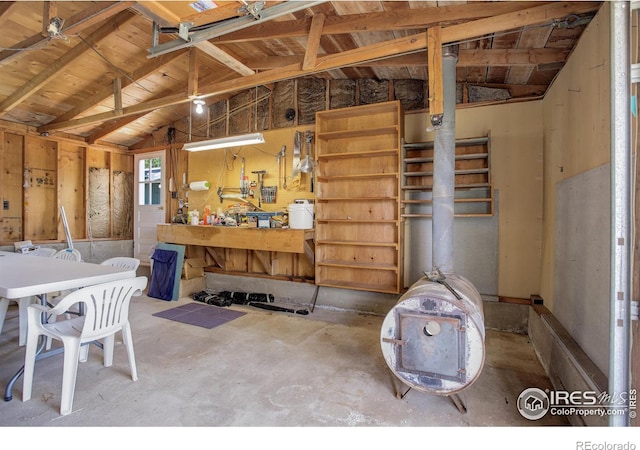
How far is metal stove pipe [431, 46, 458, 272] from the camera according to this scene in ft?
9.41

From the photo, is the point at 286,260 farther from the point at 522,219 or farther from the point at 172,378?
the point at 522,219

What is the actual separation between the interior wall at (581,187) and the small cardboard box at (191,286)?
472cm

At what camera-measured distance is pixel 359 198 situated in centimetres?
409

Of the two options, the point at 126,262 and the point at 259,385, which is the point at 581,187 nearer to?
the point at 259,385

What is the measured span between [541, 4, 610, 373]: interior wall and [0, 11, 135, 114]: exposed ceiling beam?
4.12 m

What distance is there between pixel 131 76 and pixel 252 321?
362 cm

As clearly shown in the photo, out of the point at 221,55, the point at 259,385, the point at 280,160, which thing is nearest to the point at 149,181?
the point at 280,160

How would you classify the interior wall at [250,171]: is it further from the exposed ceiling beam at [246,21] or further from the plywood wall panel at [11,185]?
the plywood wall panel at [11,185]

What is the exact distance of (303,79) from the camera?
4.70 metres

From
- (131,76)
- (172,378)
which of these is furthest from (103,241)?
(172,378)

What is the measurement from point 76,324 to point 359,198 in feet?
10.1

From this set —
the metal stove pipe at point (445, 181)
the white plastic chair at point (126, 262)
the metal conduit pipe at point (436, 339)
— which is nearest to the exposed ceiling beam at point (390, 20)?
the metal stove pipe at point (445, 181)

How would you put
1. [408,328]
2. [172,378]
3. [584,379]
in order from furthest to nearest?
[172,378] → [408,328] → [584,379]

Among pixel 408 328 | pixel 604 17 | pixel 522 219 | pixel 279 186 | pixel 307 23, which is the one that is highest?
pixel 307 23
